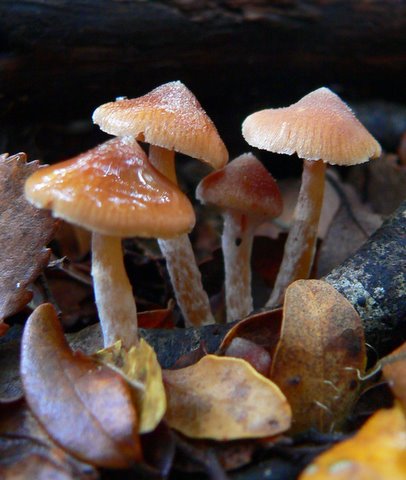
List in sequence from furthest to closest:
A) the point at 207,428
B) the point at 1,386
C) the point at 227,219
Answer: the point at 227,219, the point at 1,386, the point at 207,428

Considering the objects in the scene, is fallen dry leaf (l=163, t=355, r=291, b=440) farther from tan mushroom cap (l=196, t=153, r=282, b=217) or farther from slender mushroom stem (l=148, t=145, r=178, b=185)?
slender mushroom stem (l=148, t=145, r=178, b=185)

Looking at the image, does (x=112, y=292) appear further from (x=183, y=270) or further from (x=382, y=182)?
(x=382, y=182)

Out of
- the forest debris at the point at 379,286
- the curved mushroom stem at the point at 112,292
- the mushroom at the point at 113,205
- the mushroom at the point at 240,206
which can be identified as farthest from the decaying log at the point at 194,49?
the forest debris at the point at 379,286

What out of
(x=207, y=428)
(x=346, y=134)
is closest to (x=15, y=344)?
(x=207, y=428)

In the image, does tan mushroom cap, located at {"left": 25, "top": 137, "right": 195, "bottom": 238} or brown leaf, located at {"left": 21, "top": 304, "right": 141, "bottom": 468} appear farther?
tan mushroom cap, located at {"left": 25, "top": 137, "right": 195, "bottom": 238}

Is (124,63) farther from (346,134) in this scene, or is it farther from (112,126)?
(346,134)

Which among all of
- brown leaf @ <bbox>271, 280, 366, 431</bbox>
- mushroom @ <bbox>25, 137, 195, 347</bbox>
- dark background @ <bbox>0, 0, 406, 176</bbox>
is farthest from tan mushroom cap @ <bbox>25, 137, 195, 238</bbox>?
dark background @ <bbox>0, 0, 406, 176</bbox>
